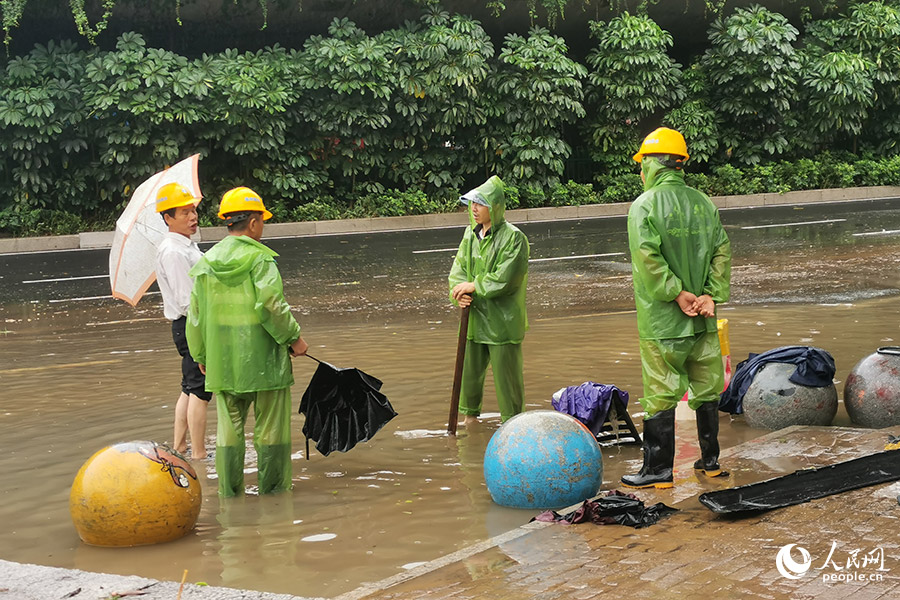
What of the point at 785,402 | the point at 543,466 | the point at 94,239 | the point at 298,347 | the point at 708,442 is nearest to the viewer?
the point at 543,466

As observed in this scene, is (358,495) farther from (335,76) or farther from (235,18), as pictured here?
(235,18)

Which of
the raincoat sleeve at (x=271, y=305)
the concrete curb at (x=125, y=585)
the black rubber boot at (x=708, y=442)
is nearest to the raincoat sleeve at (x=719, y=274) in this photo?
the black rubber boot at (x=708, y=442)

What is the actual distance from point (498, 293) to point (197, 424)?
221 cm

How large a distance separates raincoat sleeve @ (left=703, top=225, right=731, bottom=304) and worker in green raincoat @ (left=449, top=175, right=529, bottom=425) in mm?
1791

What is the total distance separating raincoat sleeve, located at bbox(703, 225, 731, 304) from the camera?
657cm

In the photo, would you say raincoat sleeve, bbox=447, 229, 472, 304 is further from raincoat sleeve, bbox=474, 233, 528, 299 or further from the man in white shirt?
the man in white shirt

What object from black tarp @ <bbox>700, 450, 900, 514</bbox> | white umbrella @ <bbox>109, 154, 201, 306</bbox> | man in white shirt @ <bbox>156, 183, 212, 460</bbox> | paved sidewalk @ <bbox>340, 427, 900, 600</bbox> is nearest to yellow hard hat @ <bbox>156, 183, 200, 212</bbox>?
man in white shirt @ <bbox>156, 183, 212, 460</bbox>

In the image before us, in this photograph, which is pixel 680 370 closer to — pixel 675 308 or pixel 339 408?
pixel 675 308

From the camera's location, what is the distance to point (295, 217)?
2545 centimetres

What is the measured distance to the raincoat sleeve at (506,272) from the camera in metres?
8.09

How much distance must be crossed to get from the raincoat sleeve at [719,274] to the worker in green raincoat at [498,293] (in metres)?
1.79

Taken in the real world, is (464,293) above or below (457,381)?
above

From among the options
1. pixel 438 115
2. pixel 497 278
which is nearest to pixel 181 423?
pixel 497 278

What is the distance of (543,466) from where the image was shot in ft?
20.4
